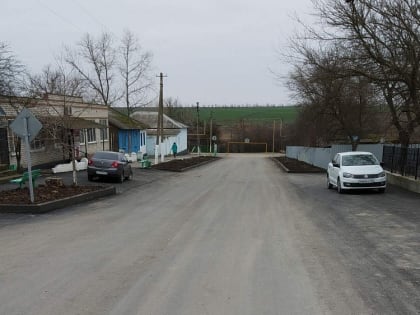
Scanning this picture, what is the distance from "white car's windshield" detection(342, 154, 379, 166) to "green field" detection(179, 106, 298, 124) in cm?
8228

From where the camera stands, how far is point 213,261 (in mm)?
7273

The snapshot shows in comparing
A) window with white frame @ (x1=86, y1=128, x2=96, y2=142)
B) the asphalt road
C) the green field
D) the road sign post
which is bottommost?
the asphalt road

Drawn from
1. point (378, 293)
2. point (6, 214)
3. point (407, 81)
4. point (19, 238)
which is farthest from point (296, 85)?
point (378, 293)

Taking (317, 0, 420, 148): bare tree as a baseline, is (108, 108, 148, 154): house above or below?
below

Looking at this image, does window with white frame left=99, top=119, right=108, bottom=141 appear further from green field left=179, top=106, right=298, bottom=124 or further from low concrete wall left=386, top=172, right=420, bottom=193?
green field left=179, top=106, right=298, bottom=124

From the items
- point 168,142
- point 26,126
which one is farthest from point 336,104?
point 168,142

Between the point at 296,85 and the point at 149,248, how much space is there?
2309 cm

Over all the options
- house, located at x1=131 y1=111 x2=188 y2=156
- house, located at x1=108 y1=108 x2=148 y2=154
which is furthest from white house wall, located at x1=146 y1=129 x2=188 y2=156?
house, located at x1=108 y1=108 x2=148 y2=154

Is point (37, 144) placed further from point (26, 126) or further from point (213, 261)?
point (213, 261)

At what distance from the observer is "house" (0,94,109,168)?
70.3 ft

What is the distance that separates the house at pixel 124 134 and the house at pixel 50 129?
6.90 metres

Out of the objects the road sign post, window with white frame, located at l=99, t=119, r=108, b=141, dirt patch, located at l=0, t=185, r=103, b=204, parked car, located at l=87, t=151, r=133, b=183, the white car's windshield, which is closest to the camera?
the road sign post

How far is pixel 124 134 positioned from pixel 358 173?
Answer: 1291 inches

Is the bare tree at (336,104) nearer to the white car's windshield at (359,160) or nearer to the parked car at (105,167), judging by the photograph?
the white car's windshield at (359,160)
